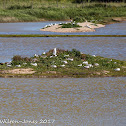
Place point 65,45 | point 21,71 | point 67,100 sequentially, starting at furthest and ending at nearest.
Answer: point 65,45, point 21,71, point 67,100

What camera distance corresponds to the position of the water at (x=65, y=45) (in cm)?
2967

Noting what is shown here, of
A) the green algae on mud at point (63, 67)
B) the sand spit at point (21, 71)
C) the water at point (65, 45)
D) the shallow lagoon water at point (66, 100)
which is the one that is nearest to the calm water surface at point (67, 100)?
the shallow lagoon water at point (66, 100)

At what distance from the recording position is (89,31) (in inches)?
1992

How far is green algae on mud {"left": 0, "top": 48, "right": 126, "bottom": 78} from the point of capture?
63.6 ft

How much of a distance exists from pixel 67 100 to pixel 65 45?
2102 cm

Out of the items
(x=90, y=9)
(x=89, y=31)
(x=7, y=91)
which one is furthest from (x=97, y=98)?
(x=90, y=9)

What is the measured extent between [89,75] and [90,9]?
61.0 meters

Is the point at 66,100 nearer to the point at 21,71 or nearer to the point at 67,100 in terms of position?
the point at 67,100

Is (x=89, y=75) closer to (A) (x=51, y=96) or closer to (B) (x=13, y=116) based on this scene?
(A) (x=51, y=96)

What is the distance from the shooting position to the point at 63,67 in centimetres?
2042

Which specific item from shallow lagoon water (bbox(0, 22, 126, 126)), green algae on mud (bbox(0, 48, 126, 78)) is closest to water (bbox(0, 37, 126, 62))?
green algae on mud (bbox(0, 48, 126, 78))

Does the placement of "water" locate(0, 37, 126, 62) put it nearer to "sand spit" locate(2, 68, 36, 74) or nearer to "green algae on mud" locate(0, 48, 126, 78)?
"green algae on mud" locate(0, 48, 126, 78)

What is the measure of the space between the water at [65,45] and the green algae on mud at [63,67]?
13.6ft

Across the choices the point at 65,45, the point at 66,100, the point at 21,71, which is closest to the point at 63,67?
the point at 21,71
